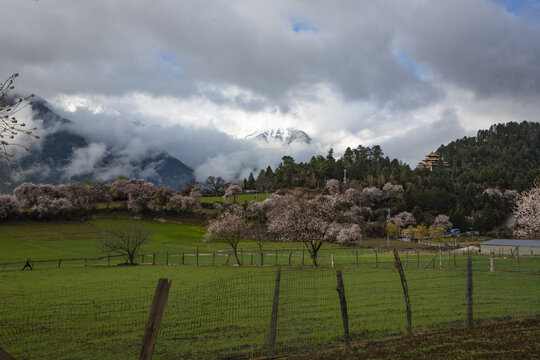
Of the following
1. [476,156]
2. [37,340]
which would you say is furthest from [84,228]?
[476,156]

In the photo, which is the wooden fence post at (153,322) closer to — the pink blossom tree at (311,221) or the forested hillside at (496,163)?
the pink blossom tree at (311,221)

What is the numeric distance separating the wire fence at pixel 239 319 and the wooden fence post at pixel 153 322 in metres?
2.99

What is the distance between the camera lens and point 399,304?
1412 cm

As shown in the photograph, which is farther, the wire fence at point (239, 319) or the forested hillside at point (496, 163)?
the forested hillside at point (496, 163)

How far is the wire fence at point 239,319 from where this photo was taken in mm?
9258

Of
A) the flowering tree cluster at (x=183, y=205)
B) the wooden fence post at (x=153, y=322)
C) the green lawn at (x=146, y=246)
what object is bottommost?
the green lawn at (x=146, y=246)

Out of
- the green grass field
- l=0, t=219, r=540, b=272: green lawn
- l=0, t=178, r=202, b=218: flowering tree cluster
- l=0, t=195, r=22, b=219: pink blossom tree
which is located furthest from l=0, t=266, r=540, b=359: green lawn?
l=0, t=178, r=202, b=218: flowering tree cluster

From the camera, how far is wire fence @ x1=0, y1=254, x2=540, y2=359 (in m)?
9.26

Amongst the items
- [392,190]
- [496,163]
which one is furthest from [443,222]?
[496,163]

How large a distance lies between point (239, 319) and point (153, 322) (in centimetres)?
744

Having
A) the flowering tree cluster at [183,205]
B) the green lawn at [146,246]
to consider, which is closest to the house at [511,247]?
the green lawn at [146,246]

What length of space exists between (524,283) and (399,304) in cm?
1033

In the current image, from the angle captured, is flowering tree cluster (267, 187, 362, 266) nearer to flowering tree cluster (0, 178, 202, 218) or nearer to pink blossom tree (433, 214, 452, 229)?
flowering tree cluster (0, 178, 202, 218)

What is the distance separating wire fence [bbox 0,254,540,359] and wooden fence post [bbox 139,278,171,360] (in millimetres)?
2993
